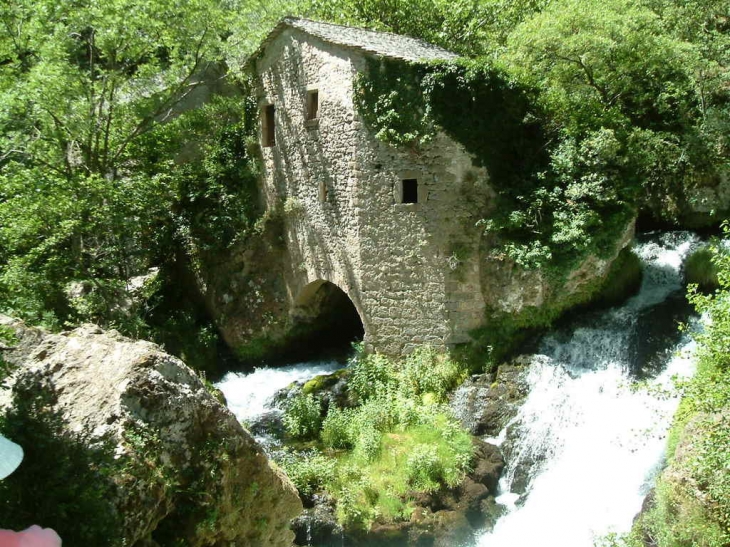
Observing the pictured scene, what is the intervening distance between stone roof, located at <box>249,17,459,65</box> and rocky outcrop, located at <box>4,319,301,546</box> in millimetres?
8769

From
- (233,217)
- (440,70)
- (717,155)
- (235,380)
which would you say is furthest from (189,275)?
(717,155)

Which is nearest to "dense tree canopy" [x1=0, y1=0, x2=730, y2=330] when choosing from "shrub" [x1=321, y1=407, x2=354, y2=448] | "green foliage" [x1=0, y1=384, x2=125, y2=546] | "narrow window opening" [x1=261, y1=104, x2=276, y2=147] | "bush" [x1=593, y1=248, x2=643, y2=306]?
"narrow window opening" [x1=261, y1=104, x2=276, y2=147]

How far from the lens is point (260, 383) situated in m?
14.6

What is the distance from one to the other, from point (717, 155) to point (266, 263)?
1000 centimetres

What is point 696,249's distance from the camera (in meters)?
12.6

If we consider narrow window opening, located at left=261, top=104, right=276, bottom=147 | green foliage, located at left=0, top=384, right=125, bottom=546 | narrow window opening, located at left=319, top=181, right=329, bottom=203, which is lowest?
narrow window opening, located at left=319, top=181, right=329, bottom=203

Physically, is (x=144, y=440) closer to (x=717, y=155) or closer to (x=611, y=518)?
(x=611, y=518)

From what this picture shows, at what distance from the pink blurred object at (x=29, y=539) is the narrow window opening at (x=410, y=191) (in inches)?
429

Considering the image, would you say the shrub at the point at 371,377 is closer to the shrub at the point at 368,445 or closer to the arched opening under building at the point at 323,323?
the shrub at the point at 368,445

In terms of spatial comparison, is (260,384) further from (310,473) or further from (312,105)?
(312,105)

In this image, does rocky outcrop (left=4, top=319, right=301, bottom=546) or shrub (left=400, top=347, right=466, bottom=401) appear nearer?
rocky outcrop (left=4, top=319, right=301, bottom=546)

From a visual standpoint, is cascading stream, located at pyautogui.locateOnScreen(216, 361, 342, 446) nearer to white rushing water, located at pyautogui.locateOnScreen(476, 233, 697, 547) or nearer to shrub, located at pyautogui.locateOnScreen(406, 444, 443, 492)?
shrub, located at pyautogui.locateOnScreen(406, 444, 443, 492)

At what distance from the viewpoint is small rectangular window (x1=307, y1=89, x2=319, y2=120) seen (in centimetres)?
1382

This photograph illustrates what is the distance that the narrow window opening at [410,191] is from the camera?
1262 centimetres
